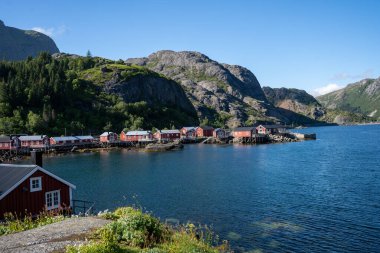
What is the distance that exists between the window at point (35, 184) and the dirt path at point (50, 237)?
13.2 m

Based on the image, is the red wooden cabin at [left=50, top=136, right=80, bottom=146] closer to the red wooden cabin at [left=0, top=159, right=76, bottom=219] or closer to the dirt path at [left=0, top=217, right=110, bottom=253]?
the red wooden cabin at [left=0, top=159, right=76, bottom=219]

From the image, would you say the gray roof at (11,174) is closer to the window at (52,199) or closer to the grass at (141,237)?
the window at (52,199)

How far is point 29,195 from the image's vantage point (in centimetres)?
3152

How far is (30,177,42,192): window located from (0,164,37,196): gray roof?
873mm

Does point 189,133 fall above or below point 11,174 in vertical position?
above

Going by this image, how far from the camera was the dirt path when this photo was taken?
607 inches

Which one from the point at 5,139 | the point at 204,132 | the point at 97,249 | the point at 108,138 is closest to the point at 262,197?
the point at 97,249

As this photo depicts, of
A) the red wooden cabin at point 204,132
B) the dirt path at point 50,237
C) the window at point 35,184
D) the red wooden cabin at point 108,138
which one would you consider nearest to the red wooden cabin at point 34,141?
the red wooden cabin at point 108,138

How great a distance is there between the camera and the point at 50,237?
56.0 ft

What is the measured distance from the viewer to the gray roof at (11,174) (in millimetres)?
30609

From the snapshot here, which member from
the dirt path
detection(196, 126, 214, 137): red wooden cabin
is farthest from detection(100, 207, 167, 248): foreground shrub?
detection(196, 126, 214, 137): red wooden cabin

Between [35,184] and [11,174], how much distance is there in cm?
233

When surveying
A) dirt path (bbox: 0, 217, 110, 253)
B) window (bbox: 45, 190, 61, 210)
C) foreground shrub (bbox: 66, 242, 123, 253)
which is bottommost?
window (bbox: 45, 190, 61, 210)

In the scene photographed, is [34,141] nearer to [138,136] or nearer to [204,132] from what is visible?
[138,136]
